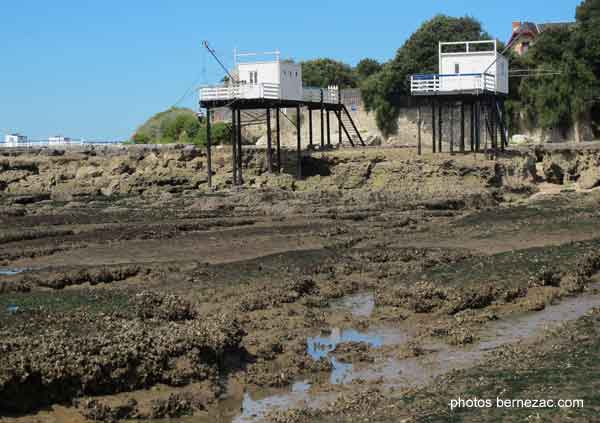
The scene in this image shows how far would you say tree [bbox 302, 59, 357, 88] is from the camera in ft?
244

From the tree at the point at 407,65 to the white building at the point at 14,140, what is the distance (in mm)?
23958

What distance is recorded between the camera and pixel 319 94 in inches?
1972

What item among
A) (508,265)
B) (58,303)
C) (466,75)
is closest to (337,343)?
(58,303)

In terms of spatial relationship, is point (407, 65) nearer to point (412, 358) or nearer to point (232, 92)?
point (232, 92)

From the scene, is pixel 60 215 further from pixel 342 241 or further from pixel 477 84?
pixel 477 84

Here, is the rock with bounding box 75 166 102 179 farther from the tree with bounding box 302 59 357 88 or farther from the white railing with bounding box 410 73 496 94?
the tree with bounding box 302 59 357 88

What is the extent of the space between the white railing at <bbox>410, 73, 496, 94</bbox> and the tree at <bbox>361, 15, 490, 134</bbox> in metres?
17.2

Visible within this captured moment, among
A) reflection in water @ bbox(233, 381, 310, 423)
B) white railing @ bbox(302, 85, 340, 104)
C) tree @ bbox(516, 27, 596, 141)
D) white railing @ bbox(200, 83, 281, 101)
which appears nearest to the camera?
reflection in water @ bbox(233, 381, 310, 423)

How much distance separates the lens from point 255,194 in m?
38.4

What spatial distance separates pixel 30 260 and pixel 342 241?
8842mm

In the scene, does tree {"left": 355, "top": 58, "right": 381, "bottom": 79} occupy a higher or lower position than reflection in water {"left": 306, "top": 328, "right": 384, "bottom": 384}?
higher

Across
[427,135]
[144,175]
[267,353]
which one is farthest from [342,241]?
[427,135]

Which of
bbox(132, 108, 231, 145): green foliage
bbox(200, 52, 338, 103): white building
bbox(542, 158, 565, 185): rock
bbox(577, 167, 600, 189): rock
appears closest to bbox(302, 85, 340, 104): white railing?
bbox(200, 52, 338, 103): white building

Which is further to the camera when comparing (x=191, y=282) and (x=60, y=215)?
(x=60, y=215)
